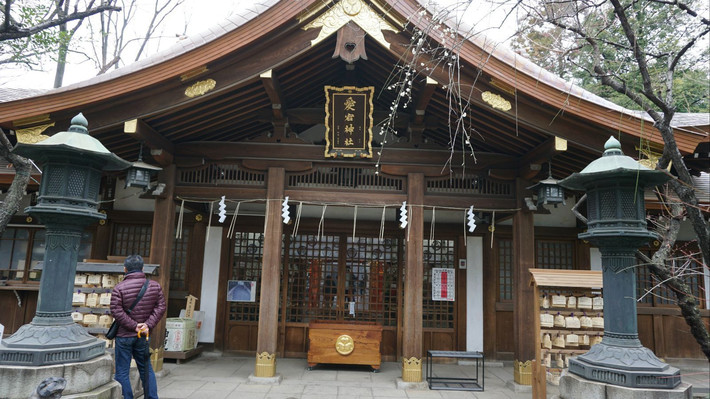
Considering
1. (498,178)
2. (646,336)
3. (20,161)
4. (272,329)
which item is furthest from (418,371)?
(20,161)

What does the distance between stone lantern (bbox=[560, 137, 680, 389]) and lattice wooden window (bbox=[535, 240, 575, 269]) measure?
5.34 m

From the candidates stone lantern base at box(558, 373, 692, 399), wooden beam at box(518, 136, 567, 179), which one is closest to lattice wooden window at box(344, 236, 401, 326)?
wooden beam at box(518, 136, 567, 179)

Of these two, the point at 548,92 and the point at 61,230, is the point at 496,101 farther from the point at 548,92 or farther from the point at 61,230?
the point at 61,230

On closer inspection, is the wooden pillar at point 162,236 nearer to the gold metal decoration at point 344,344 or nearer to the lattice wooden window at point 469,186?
the gold metal decoration at point 344,344

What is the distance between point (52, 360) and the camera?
14.2ft

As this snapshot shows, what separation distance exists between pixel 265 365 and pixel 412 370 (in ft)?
7.90

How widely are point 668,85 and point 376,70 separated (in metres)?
4.13

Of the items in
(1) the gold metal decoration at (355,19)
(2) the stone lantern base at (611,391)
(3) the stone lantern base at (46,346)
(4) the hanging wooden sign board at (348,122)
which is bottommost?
(2) the stone lantern base at (611,391)

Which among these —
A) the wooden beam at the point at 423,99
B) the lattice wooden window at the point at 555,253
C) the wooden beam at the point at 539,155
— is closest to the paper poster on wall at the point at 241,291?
the wooden beam at the point at 423,99

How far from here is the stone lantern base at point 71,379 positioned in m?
4.15

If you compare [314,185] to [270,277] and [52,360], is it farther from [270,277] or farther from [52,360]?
[52,360]

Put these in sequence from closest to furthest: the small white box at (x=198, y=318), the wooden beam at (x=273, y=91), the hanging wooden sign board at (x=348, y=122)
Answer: the wooden beam at (x=273, y=91)
the hanging wooden sign board at (x=348, y=122)
the small white box at (x=198, y=318)

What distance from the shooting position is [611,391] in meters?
4.20

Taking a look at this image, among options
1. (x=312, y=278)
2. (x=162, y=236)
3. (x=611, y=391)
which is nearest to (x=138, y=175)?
(x=162, y=236)
